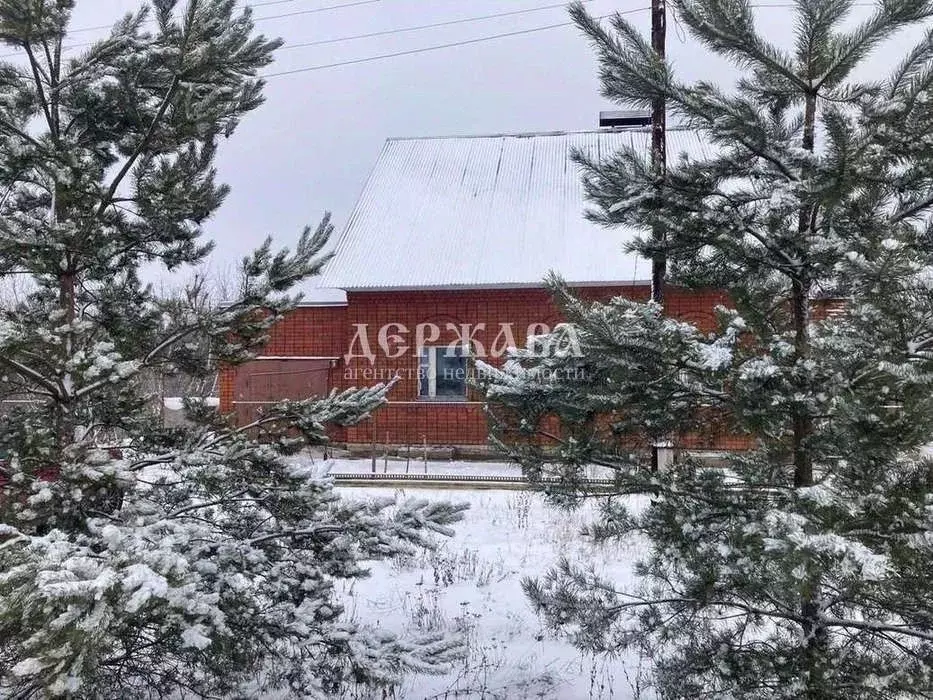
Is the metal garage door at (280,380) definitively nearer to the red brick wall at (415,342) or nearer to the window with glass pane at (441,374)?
the red brick wall at (415,342)

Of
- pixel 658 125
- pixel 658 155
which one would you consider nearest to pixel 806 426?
pixel 658 155

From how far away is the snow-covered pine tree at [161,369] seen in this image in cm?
339

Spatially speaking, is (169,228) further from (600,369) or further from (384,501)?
(600,369)

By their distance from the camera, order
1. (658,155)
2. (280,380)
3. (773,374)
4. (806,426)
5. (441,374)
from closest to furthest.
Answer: (773,374) → (806,426) → (658,155) → (441,374) → (280,380)

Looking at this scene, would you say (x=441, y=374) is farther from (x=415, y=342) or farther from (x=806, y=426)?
(x=806, y=426)

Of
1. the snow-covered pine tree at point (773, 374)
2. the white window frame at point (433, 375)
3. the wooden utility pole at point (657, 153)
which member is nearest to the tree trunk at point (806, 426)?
the snow-covered pine tree at point (773, 374)

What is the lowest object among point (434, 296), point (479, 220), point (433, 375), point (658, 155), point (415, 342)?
point (433, 375)

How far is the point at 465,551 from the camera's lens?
7.55 meters

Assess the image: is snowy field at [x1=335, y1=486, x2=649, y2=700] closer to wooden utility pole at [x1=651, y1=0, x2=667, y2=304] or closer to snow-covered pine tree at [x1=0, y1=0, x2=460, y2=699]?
snow-covered pine tree at [x1=0, y1=0, x2=460, y2=699]

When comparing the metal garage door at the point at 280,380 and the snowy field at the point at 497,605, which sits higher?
the metal garage door at the point at 280,380

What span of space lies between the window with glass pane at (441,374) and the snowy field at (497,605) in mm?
6164

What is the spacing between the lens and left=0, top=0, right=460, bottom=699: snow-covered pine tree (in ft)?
11.1

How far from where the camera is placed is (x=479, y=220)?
16.3 metres

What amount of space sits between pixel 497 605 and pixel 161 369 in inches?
139
